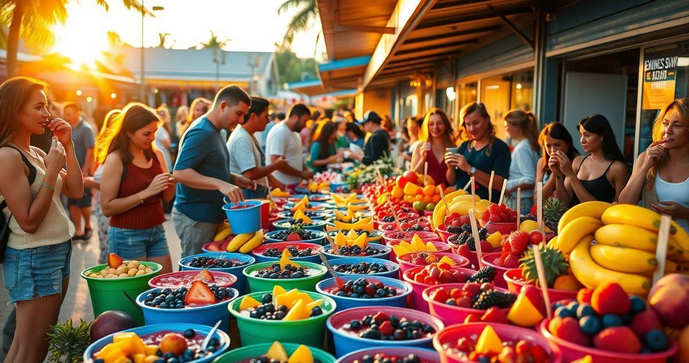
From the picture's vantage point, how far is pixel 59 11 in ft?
40.0

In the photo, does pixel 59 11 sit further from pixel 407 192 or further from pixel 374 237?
pixel 374 237

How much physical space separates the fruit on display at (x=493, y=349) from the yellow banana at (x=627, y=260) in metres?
0.48

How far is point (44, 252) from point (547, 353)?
2874 millimetres

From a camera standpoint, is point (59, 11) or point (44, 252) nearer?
point (44, 252)

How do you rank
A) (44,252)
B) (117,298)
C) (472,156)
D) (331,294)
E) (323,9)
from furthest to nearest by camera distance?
1. (323,9)
2. (472,156)
3. (44,252)
4. (117,298)
5. (331,294)

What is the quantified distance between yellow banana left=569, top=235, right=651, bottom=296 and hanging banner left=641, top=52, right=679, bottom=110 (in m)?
3.43

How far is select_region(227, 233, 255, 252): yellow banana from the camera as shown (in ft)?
11.2

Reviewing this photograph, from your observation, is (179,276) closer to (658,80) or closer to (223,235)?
(223,235)

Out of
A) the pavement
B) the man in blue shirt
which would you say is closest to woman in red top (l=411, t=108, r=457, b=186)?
the man in blue shirt

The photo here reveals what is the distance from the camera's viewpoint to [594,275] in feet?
6.40

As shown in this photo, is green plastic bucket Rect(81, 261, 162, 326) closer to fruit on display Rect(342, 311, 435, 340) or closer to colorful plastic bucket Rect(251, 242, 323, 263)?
colorful plastic bucket Rect(251, 242, 323, 263)

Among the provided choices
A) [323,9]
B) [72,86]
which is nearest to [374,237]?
[323,9]

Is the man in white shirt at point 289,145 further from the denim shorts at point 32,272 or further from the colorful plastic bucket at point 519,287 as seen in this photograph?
the colorful plastic bucket at point 519,287

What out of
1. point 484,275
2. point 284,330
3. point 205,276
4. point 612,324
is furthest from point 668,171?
point 205,276
